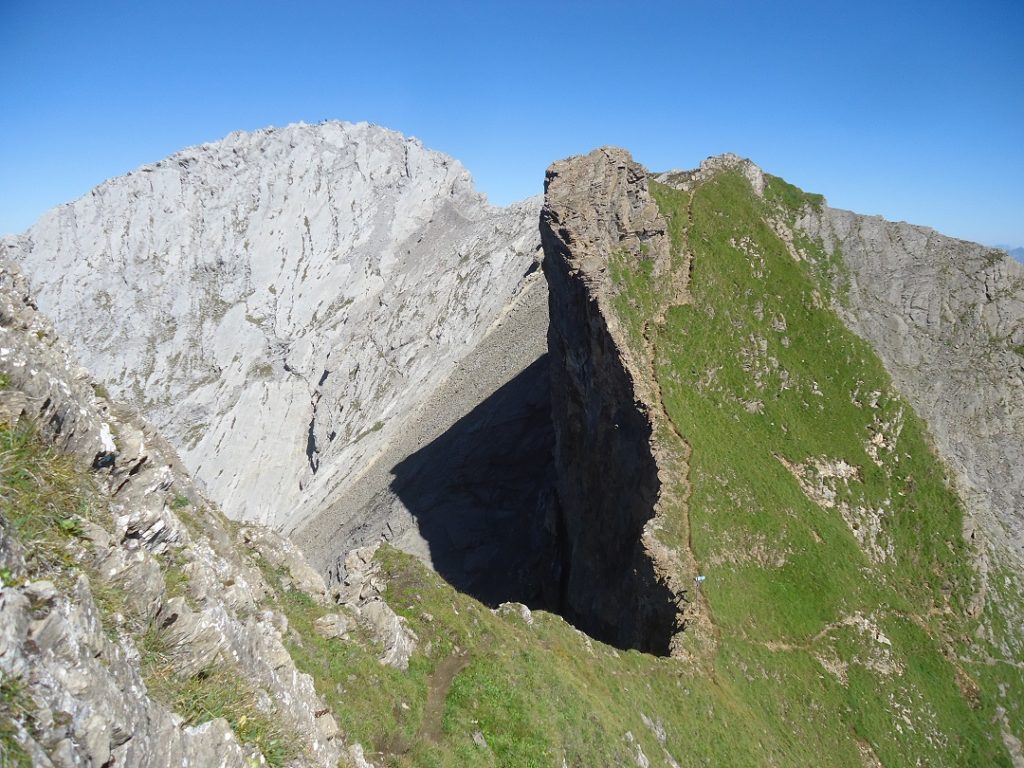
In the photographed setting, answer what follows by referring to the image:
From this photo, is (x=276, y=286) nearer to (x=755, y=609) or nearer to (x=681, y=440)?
(x=681, y=440)

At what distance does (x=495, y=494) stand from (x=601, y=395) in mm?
25440

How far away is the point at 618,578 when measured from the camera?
35250mm

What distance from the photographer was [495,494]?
2391 inches

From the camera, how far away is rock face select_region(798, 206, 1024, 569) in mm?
38844

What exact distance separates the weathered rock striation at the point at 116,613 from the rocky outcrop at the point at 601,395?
22917 millimetres

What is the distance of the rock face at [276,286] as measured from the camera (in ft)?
342

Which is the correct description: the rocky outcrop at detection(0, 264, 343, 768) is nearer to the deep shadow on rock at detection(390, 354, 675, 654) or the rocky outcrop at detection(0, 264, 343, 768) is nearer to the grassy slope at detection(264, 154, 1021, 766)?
the grassy slope at detection(264, 154, 1021, 766)

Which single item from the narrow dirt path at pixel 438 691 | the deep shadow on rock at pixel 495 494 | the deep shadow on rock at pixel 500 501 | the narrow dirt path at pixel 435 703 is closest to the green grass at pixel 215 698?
the narrow dirt path at pixel 435 703

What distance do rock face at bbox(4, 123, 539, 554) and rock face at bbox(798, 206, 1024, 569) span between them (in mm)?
52085

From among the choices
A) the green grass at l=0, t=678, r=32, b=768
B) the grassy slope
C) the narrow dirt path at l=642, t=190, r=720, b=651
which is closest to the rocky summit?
the green grass at l=0, t=678, r=32, b=768

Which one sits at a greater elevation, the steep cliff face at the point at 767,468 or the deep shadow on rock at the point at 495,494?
the steep cliff face at the point at 767,468

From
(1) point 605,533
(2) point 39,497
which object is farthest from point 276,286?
(2) point 39,497

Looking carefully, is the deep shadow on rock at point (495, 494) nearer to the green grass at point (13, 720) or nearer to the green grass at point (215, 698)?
the green grass at point (215, 698)

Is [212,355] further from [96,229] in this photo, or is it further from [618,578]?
[618,578]
